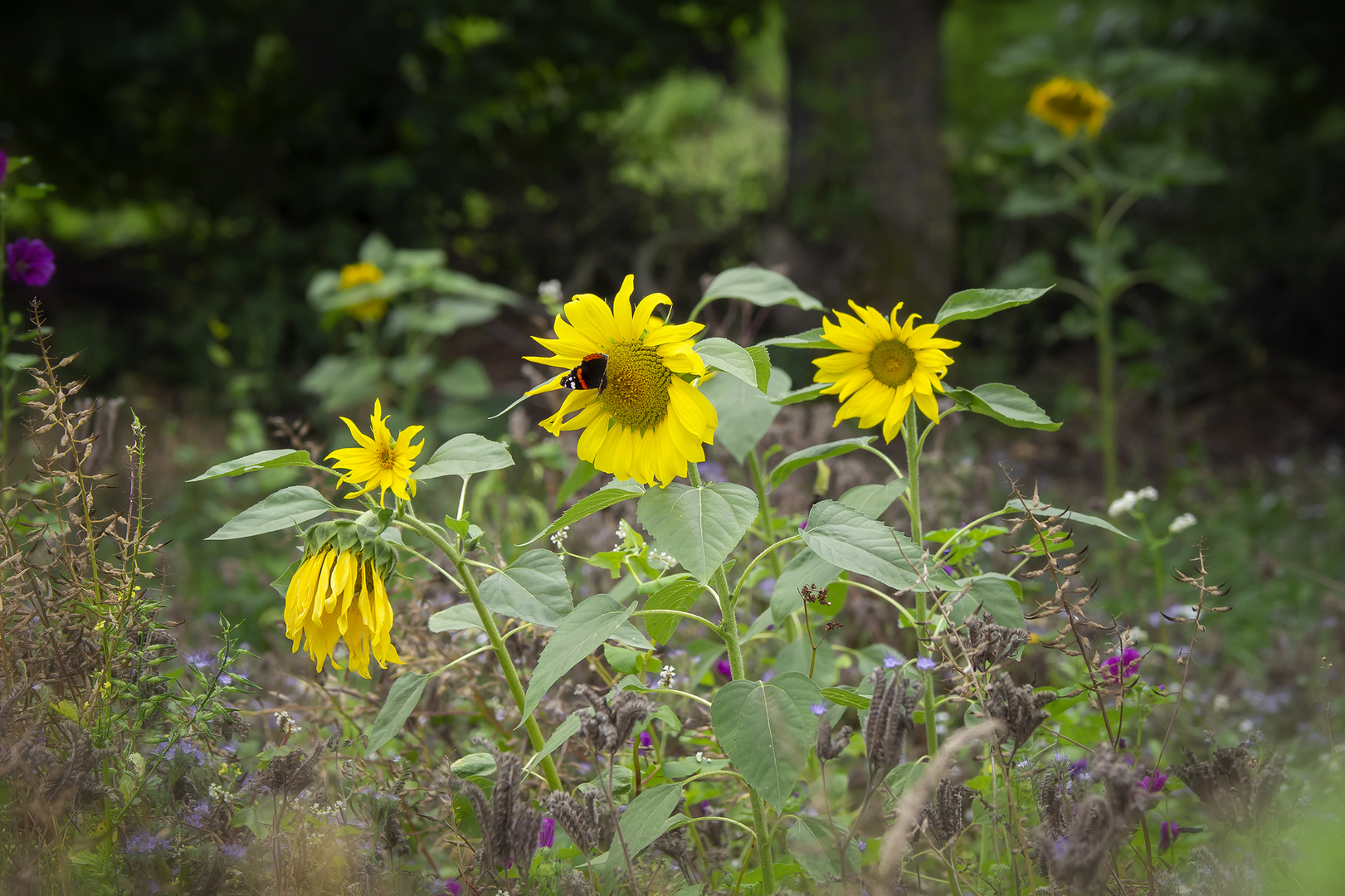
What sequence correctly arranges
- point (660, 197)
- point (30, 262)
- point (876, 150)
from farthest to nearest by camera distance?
point (660, 197)
point (876, 150)
point (30, 262)

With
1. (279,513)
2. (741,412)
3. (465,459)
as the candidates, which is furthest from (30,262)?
(741,412)

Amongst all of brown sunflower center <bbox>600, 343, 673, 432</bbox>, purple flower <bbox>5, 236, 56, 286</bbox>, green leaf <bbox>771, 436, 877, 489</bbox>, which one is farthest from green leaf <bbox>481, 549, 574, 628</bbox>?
purple flower <bbox>5, 236, 56, 286</bbox>

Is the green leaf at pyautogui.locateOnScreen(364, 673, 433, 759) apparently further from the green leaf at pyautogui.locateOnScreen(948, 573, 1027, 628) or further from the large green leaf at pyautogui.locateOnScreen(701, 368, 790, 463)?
the green leaf at pyautogui.locateOnScreen(948, 573, 1027, 628)

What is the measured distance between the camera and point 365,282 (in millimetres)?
3672

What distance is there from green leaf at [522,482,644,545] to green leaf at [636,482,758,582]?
0.07 metres

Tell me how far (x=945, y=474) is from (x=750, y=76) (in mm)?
6047

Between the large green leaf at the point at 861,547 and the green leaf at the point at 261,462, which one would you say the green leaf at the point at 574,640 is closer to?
the large green leaf at the point at 861,547

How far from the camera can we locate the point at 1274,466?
457 centimetres

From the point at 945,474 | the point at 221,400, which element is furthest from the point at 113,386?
the point at 945,474

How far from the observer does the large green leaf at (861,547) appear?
1043 millimetres

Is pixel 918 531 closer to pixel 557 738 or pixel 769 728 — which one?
pixel 769 728

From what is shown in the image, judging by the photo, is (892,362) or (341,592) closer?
(341,592)

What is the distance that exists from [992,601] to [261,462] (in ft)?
3.10

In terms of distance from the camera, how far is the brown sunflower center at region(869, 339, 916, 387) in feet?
4.20
